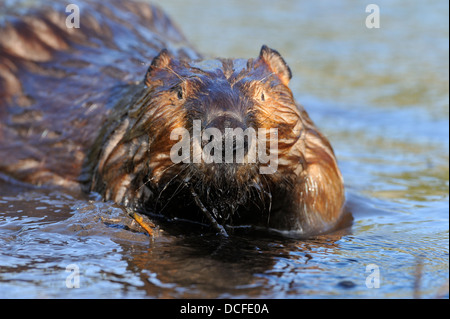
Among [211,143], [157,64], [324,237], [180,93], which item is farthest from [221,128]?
[324,237]

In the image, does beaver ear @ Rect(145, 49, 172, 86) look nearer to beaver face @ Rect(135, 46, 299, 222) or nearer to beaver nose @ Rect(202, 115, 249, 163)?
beaver face @ Rect(135, 46, 299, 222)

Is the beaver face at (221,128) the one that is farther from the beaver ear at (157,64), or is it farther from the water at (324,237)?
the water at (324,237)

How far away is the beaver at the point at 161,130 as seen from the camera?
3.50 meters

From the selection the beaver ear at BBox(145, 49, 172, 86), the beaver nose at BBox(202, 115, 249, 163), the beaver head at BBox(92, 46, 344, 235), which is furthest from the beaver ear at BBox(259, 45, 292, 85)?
the beaver nose at BBox(202, 115, 249, 163)

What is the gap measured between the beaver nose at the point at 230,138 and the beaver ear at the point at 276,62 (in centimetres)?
78

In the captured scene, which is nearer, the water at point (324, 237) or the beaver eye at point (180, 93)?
the water at point (324, 237)

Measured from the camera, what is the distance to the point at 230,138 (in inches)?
126

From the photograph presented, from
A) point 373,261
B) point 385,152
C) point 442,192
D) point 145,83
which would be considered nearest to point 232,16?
point 385,152

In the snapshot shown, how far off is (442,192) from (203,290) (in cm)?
284

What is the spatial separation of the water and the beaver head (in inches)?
6.7

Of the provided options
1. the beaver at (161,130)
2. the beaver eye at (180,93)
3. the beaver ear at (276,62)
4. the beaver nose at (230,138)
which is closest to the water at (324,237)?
the beaver at (161,130)

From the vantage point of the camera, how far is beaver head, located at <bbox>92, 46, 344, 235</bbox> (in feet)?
11.0

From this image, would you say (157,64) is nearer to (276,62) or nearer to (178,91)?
(178,91)

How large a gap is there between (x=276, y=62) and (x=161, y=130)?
0.77 metres
